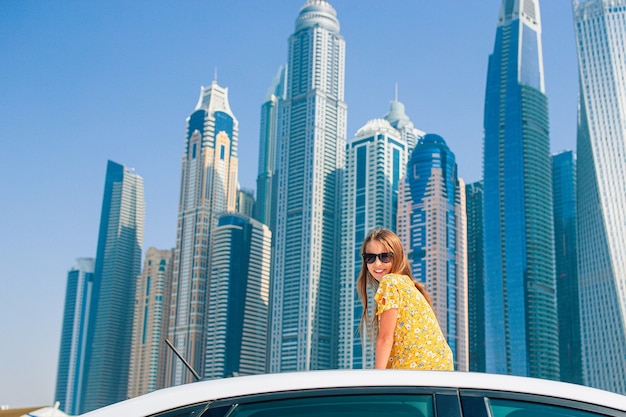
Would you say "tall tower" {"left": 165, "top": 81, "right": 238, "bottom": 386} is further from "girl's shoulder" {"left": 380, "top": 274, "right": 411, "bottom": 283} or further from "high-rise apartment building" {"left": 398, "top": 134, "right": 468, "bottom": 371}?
"girl's shoulder" {"left": 380, "top": 274, "right": 411, "bottom": 283}

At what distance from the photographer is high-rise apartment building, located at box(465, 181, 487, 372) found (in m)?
140

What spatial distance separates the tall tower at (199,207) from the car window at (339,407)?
137 meters

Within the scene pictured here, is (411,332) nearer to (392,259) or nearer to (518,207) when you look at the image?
(392,259)

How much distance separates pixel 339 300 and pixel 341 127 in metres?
36.6

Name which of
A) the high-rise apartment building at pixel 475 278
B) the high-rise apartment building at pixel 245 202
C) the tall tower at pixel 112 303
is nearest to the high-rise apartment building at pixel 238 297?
the high-rise apartment building at pixel 245 202

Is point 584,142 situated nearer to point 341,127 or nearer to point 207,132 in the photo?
A: point 341,127

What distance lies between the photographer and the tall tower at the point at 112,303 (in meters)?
178

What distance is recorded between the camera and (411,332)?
2.97 metres

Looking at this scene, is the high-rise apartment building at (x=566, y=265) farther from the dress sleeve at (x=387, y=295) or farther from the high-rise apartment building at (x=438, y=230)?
the dress sleeve at (x=387, y=295)

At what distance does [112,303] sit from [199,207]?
41.7 metres

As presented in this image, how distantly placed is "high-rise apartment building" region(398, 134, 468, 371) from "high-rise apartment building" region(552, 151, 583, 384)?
54.8ft

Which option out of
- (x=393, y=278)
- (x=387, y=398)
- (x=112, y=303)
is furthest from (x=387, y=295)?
(x=112, y=303)

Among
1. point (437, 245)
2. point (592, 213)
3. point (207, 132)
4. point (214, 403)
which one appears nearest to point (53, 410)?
point (214, 403)

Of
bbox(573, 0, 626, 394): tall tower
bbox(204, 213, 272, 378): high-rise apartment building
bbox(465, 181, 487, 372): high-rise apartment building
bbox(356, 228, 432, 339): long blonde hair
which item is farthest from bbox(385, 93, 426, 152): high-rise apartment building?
bbox(356, 228, 432, 339): long blonde hair
